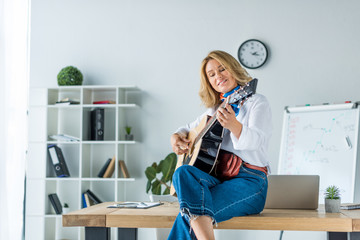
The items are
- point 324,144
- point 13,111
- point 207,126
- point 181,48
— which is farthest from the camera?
point 181,48

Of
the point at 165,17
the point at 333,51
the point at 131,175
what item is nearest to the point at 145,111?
the point at 131,175

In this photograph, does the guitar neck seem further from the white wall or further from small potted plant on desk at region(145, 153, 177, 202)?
the white wall

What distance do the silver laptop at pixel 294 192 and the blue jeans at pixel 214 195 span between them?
195 millimetres

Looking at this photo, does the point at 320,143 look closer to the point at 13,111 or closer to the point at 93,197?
the point at 93,197

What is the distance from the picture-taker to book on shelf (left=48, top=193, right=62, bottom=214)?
3791 mm

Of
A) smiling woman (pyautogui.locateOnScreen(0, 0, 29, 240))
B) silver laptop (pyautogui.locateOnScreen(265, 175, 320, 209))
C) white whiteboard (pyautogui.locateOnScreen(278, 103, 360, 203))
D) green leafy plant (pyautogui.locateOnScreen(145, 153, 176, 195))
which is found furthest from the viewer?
green leafy plant (pyautogui.locateOnScreen(145, 153, 176, 195))

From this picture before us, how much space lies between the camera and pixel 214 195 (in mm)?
1642

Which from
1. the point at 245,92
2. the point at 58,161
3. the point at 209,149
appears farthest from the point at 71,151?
the point at 245,92

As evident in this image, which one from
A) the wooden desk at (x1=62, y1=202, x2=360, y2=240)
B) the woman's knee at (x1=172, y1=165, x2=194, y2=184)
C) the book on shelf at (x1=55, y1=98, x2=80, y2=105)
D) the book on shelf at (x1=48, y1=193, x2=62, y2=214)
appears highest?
the book on shelf at (x1=55, y1=98, x2=80, y2=105)

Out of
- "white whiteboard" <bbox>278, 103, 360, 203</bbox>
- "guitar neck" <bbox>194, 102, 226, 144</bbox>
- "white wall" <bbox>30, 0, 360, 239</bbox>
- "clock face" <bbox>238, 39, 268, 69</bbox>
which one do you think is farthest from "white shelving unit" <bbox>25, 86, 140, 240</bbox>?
"guitar neck" <bbox>194, 102, 226, 144</bbox>

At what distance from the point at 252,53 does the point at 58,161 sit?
1.98 meters

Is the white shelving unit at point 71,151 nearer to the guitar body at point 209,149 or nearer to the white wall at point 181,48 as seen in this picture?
the white wall at point 181,48

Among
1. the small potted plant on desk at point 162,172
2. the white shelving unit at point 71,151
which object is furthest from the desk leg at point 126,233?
the white shelving unit at point 71,151

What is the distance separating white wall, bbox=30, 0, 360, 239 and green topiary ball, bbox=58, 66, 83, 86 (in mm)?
216
